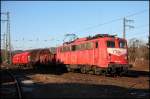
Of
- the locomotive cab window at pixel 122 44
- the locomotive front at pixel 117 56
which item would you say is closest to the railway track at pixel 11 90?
the locomotive front at pixel 117 56

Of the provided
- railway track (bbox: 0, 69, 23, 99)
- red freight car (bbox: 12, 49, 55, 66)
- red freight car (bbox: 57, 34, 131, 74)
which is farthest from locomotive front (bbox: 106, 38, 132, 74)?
red freight car (bbox: 12, 49, 55, 66)

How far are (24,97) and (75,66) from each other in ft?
64.4

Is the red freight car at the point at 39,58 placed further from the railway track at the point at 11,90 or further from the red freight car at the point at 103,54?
the railway track at the point at 11,90

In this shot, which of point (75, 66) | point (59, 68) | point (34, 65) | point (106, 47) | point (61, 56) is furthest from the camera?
point (34, 65)

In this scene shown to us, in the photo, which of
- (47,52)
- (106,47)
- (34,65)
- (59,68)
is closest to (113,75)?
(106,47)

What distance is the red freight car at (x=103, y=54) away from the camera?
87.7 ft

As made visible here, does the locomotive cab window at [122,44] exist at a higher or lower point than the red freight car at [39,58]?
higher

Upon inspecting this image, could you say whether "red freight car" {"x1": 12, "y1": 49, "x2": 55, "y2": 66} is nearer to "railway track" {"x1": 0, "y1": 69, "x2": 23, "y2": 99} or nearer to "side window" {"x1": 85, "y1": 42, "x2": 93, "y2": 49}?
"side window" {"x1": 85, "y1": 42, "x2": 93, "y2": 49}

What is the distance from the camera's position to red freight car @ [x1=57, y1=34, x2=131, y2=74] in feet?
87.7

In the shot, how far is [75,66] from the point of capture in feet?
112

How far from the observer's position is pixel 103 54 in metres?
27.0

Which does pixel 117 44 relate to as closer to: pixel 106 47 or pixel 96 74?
pixel 106 47

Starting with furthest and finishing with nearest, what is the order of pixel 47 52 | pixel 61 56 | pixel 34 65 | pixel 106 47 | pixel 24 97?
pixel 34 65
pixel 47 52
pixel 61 56
pixel 106 47
pixel 24 97

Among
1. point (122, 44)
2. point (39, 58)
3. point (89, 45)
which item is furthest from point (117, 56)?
point (39, 58)
